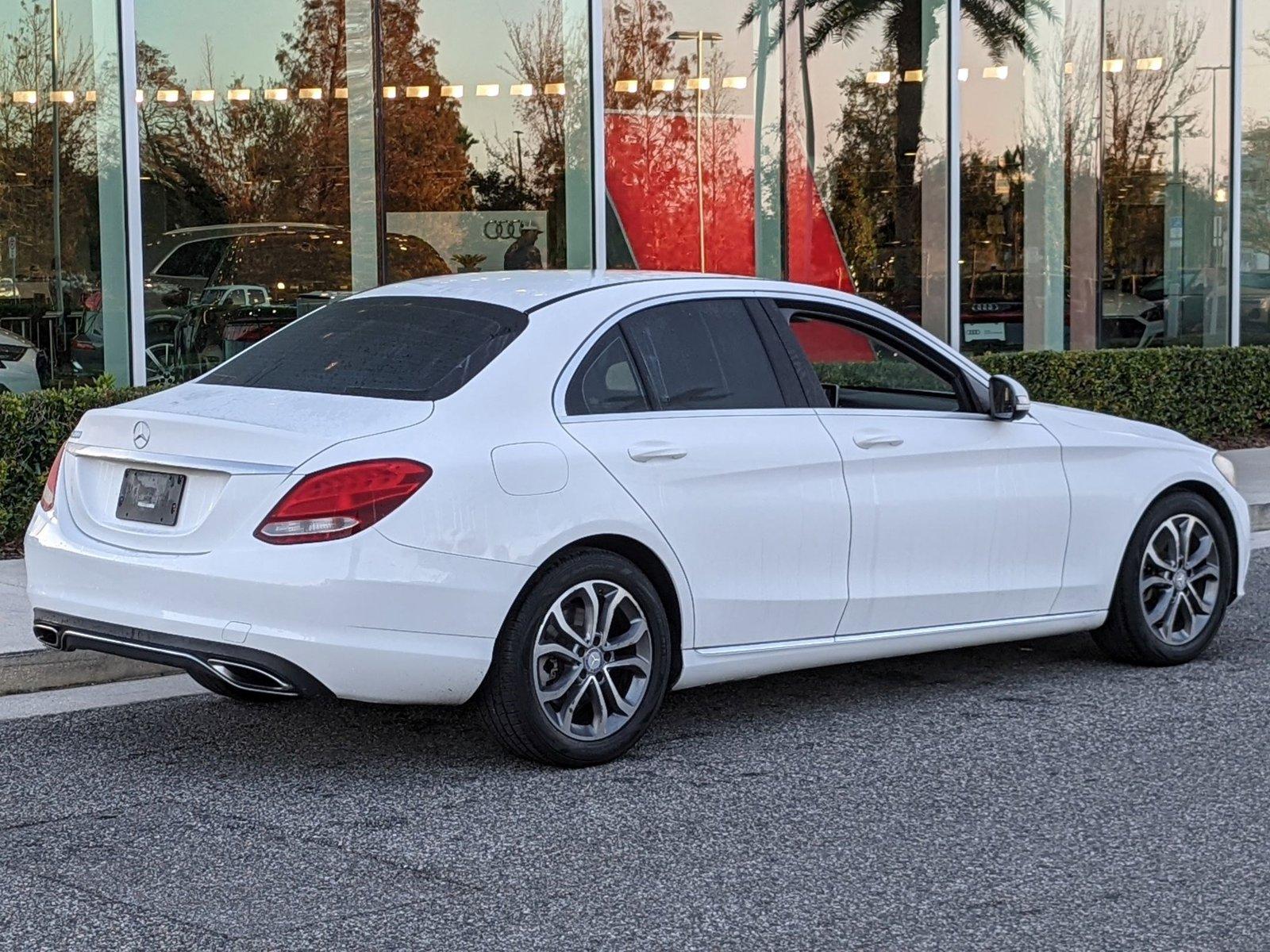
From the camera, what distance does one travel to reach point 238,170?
13.8 metres

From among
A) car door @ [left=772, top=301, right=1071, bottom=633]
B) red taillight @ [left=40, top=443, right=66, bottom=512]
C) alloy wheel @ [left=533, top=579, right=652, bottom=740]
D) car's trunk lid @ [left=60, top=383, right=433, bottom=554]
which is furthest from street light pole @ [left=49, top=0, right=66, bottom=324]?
alloy wheel @ [left=533, top=579, right=652, bottom=740]

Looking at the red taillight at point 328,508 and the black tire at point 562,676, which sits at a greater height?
the red taillight at point 328,508

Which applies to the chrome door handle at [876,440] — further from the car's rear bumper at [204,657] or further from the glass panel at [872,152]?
the glass panel at [872,152]

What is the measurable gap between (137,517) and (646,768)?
180 cm

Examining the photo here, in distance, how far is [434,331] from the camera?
6.15m

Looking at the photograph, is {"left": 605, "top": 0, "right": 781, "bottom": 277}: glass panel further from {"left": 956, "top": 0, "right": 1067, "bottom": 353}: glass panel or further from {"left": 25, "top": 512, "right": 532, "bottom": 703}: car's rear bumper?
{"left": 25, "top": 512, "right": 532, "bottom": 703}: car's rear bumper

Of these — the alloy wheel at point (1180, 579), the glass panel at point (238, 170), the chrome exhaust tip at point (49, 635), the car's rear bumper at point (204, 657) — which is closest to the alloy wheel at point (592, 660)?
the car's rear bumper at point (204, 657)

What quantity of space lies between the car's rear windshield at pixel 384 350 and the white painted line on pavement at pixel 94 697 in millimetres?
1348

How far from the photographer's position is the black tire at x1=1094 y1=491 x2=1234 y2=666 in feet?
24.4

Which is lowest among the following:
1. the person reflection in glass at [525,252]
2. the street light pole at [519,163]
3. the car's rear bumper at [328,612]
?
the car's rear bumper at [328,612]

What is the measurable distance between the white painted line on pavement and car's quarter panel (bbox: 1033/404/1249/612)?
3.46m

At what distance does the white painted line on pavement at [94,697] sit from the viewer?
6762 mm

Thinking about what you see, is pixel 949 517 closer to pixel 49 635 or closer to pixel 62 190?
pixel 49 635

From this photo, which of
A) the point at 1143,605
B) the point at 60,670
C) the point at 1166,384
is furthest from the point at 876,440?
the point at 1166,384
